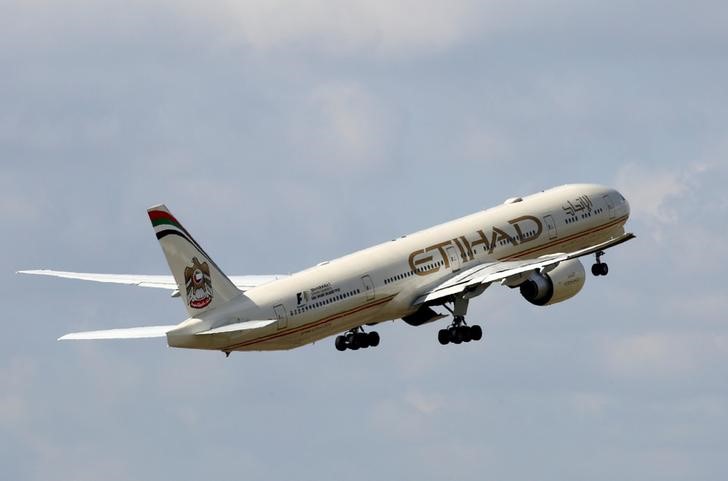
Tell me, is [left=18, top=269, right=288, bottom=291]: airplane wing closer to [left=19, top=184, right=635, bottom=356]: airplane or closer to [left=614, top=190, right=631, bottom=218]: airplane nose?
[left=19, top=184, right=635, bottom=356]: airplane

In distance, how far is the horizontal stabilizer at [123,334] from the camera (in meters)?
81.3

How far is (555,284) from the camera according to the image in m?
94.2

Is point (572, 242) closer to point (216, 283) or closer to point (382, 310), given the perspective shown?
point (382, 310)

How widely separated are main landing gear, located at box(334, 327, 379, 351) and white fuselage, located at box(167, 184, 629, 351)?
7.54 feet

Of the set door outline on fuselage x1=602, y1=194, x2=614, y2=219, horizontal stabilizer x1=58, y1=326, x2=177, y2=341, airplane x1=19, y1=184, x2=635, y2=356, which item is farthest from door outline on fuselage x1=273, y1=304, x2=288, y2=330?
door outline on fuselage x1=602, y1=194, x2=614, y2=219

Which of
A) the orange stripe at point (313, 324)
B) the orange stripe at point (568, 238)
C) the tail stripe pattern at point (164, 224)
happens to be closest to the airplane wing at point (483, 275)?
the orange stripe at point (568, 238)

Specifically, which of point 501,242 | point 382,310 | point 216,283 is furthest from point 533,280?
point 216,283

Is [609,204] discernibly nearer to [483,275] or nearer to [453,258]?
[453,258]

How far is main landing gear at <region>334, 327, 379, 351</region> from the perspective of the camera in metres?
92.8

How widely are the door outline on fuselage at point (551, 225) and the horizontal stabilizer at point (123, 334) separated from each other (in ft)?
74.6

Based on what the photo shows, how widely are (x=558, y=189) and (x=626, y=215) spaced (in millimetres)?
4950

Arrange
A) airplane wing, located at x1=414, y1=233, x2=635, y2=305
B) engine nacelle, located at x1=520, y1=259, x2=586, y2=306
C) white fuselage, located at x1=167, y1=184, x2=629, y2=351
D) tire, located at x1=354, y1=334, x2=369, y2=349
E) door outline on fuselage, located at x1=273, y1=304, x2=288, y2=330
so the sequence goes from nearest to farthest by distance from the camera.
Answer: white fuselage, located at x1=167, y1=184, x2=629, y2=351, door outline on fuselage, located at x1=273, y1=304, x2=288, y2=330, airplane wing, located at x1=414, y1=233, x2=635, y2=305, tire, located at x1=354, y1=334, x2=369, y2=349, engine nacelle, located at x1=520, y1=259, x2=586, y2=306

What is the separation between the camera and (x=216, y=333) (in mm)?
82375

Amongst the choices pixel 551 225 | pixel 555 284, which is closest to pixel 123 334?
pixel 555 284
